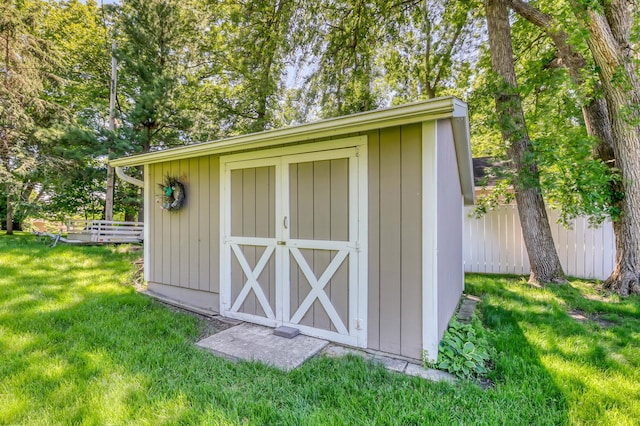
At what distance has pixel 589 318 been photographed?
3.68m

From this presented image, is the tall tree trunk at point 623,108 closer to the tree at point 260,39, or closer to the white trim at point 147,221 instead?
the tree at point 260,39

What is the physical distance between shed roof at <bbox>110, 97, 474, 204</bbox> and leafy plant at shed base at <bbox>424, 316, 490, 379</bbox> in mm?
1873

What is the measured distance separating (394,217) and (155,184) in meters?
3.72

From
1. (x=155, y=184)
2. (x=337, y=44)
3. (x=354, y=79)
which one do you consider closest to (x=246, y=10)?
(x=337, y=44)

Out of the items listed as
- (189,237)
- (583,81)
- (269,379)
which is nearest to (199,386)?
(269,379)

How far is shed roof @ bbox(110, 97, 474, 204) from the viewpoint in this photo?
7.55 feet

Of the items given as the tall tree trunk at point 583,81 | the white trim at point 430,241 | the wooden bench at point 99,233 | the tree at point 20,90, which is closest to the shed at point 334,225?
the white trim at point 430,241

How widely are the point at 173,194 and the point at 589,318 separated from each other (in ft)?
17.9

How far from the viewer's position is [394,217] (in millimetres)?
2672

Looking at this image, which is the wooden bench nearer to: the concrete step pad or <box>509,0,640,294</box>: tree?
the concrete step pad

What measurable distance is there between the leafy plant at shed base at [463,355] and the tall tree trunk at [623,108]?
3.45 m

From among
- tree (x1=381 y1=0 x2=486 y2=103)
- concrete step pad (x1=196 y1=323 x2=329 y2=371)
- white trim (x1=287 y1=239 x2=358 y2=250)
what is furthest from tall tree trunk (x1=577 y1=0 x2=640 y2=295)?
concrete step pad (x1=196 y1=323 x2=329 y2=371)

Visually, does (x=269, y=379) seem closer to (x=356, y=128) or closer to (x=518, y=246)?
(x=356, y=128)

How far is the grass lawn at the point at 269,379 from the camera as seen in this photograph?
186 cm
